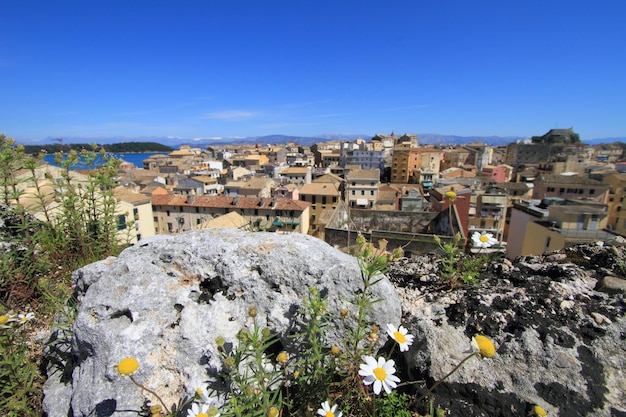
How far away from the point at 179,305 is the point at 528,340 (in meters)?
2.81

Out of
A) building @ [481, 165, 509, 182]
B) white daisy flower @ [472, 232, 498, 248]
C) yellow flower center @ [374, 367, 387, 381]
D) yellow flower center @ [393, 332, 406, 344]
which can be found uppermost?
white daisy flower @ [472, 232, 498, 248]

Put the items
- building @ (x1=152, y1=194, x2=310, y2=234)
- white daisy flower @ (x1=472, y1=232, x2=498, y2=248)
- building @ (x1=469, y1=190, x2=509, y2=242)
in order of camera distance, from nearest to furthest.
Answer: white daisy flower @ (x1=472, y1=232, x2=498, y2=248), building @ (x1=469, y1=190, x2=509, y2=242), building @ (x1=152, y1=194, x2=310, y2=234)

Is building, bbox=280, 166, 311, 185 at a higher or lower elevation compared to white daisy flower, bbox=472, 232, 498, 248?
lower

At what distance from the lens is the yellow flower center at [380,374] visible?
191 cm

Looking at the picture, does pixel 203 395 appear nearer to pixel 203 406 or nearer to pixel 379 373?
pixel 203 406

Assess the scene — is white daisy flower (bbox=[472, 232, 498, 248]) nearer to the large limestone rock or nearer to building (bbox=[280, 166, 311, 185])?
the large limestone rock

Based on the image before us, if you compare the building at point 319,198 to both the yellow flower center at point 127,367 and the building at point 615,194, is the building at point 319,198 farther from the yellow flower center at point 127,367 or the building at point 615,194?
the yellow flower center at point 127,367

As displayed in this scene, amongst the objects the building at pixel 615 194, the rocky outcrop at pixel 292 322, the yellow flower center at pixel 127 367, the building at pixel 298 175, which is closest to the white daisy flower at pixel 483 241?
the rocky outcrop at pixel 292 322

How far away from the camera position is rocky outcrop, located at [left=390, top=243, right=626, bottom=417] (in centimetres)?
207

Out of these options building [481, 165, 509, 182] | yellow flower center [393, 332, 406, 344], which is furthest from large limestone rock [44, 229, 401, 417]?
building [481, 165, 509, 182]

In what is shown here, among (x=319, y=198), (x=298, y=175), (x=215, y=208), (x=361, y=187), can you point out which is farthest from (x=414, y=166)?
(x=215, y=208)

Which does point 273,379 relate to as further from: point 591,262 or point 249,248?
point 591,262

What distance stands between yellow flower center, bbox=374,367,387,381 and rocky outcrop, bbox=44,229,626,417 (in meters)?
0.55

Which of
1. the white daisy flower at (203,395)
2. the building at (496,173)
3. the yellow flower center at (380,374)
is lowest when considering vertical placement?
the building at (496,173)
